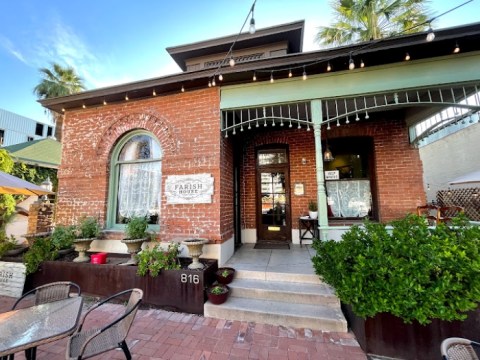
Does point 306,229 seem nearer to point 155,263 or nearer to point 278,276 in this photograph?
point 278,276

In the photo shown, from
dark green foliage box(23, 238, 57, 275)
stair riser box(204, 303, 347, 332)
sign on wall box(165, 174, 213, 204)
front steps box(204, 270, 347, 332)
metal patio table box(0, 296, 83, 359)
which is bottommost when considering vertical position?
stair riser box(204, 303, 347, 332)

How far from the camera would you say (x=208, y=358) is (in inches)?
87.0

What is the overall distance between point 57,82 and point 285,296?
16211 millimetres

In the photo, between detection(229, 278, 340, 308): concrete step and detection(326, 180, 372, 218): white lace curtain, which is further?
detection(326, 180, 372, 218): white lace curtain

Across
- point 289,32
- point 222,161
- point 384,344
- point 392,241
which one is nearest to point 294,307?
point 384,344

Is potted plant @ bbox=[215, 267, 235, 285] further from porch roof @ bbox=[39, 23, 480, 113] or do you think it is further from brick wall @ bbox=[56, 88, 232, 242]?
porch roof @ bbox=[39, 23, 480, 113]

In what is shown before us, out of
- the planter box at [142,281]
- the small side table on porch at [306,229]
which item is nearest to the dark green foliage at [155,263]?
the planter box at [142,281]

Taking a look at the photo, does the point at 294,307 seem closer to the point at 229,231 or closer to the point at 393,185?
the point at 229,231

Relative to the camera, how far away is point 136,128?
479 cm

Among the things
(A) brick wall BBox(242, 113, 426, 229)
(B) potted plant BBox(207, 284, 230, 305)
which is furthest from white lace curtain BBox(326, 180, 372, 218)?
(B) potted plant BBox(207, 284, 230, 305)

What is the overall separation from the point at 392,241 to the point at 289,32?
5.71m

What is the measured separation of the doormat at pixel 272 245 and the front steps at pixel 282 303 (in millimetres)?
1606

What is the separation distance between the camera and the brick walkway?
226 cm

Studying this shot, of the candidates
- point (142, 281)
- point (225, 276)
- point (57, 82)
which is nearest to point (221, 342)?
point (225, 276)
